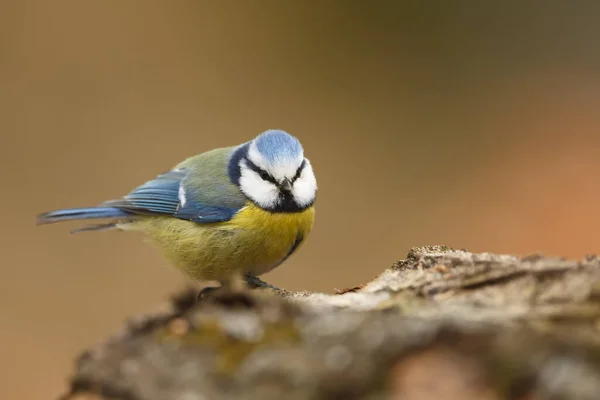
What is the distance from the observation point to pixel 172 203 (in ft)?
6.88

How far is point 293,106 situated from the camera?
15.3 ft

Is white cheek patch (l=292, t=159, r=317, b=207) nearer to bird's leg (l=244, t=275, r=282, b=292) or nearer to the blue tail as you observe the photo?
bird's leg (l=244, t=275, r=282, b=292)

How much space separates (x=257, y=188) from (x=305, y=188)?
142mm

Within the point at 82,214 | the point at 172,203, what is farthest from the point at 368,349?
the point at 82,214

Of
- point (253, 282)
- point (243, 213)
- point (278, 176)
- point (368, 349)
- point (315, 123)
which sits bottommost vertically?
point (368, 349)

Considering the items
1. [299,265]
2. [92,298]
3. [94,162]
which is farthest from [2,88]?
[299,265]

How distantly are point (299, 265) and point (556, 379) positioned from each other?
2883 millimetres

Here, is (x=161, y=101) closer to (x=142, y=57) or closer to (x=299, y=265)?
(x=142, y=57)

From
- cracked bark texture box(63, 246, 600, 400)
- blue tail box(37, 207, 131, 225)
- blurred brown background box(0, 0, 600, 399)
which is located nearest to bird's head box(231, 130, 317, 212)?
blue tail box(37, 207, 131, 225)

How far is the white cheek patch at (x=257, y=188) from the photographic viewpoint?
1857 millimetres

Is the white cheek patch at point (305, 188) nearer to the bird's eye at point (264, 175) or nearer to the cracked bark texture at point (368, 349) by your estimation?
the bird's eye at point (264, 175)

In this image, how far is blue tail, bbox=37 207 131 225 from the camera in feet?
7.32

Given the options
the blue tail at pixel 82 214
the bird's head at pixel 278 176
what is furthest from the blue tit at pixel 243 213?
the blue tail at pixel 82 214

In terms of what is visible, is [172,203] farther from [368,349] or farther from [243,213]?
[368,349]
